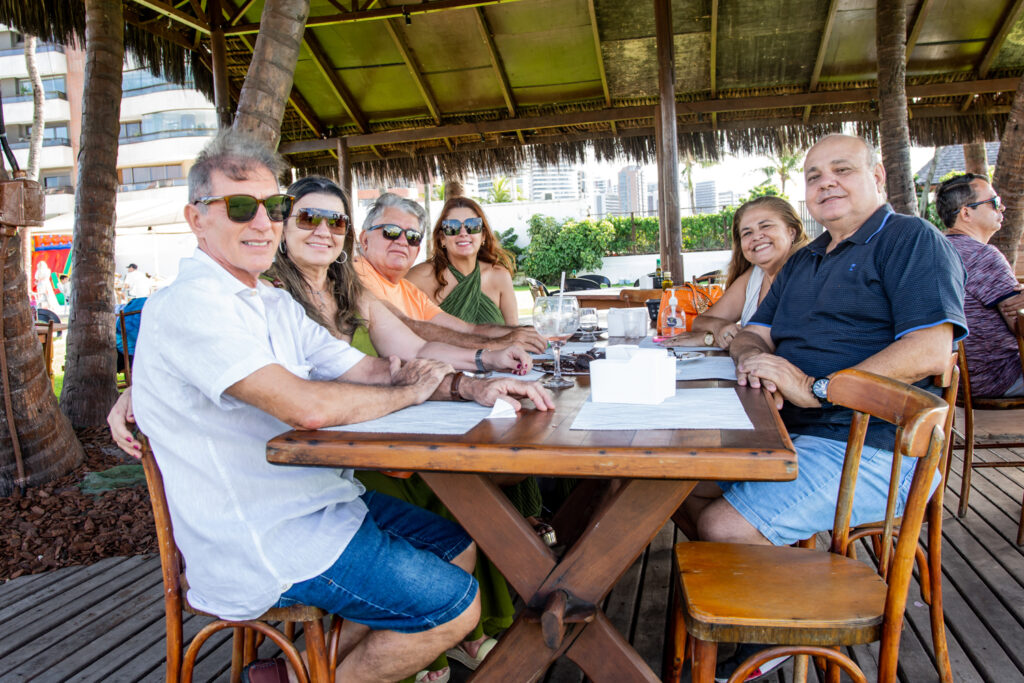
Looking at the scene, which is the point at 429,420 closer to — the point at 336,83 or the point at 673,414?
the point at 673,414

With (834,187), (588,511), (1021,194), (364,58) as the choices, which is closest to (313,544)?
(588,511)

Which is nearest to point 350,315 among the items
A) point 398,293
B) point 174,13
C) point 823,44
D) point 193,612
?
point 398,293

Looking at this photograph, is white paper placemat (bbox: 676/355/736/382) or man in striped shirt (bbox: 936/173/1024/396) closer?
white paper placemat (bbox: 676/355/736/382)

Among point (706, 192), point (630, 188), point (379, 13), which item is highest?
point (630, 188)

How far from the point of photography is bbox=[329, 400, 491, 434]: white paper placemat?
140 cm

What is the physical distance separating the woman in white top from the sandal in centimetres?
190

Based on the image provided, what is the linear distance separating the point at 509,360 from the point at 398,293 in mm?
1066

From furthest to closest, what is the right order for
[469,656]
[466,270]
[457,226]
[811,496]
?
[466,270]
[457,226]
[469,656]
[811,496]

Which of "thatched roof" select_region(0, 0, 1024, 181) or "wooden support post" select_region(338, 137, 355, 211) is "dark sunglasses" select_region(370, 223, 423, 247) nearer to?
"thatched roof" select_region(0, 0, 1024, 181)

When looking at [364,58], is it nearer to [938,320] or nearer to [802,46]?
[802,46]

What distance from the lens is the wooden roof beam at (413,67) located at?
7758 mm

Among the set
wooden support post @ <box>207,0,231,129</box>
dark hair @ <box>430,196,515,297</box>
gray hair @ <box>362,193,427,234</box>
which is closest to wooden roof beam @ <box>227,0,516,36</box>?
wooden support post @ <box>207,0,231,129</box>

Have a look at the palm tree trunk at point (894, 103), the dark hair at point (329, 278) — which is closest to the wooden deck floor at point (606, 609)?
the dark hair at point (329, 278)

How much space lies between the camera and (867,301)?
6.56ft
